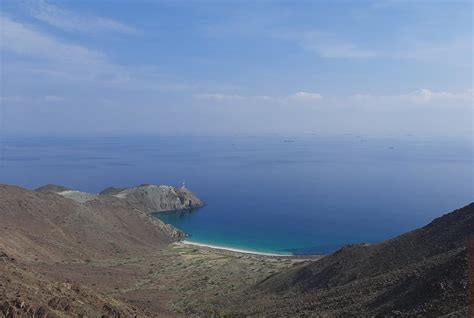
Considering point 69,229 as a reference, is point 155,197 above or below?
below

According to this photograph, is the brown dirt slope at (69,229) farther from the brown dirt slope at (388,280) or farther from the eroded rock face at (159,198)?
the brown dirt slope at (388,280)

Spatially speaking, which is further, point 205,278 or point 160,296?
point 205,278

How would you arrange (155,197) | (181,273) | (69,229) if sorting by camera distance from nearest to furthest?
(181,273) < (69,229) < (155,197)

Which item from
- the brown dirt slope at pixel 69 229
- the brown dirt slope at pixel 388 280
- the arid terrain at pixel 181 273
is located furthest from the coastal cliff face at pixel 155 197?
the brown dirt slope at pixel 388 280

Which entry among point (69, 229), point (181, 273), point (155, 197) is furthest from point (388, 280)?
point (155, 197)

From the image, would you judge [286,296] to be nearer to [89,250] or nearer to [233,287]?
[233,287]

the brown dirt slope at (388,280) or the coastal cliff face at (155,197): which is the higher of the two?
the brown dirt slope at (388,280)

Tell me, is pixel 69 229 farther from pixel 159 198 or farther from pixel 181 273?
pixel 159 198

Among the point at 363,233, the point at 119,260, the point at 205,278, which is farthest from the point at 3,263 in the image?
the point at 363,233
